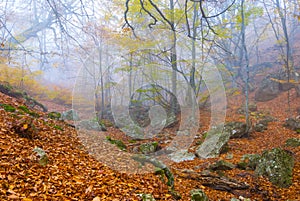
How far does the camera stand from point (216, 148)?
4441 millimetres

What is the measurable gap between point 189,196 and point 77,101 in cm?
176

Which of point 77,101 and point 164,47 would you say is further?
point 164,47

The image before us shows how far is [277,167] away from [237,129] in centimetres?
235

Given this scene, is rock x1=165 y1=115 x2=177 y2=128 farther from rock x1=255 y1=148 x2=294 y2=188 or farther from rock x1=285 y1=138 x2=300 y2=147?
rock x1=285 y1=138 x2=300 y2=147

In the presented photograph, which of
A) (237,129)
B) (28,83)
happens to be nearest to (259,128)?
(237,129)

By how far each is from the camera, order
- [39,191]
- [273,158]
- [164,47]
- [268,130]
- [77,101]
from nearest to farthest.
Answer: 1. [39,191]
2. [77,101]
3. [164,47]
4. [273,158]
5. [268,130]

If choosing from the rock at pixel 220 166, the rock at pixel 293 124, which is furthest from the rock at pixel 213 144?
the rock at pixel 293 124

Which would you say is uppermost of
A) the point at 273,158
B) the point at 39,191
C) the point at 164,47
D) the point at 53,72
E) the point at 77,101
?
the point at 53,72

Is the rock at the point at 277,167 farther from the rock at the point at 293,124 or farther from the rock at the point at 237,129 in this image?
the rock at the point at 293,124

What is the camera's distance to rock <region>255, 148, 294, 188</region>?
3011 millimetres

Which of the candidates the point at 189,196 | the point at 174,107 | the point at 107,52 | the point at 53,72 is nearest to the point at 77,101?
the point at 107,52

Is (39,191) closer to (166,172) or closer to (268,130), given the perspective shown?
(166,172)

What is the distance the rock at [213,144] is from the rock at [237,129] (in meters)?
0.69

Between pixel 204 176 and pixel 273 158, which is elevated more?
pixel 273 158
